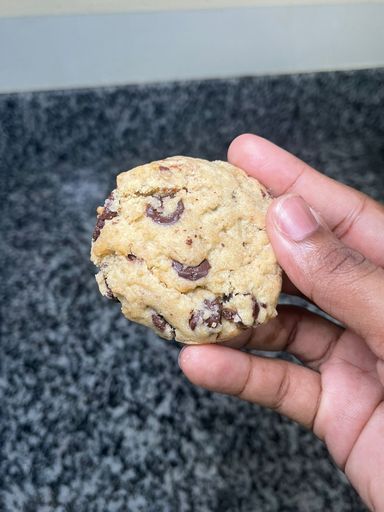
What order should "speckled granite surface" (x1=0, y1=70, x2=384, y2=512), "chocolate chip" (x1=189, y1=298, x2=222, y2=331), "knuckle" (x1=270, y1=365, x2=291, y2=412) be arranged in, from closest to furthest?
"chocolate chip" (x1=189, y1=298, x2=222, y2=331) < "knuckle" (x1=270, y1=365, x2=291, y2=412) < "speckled granite surface" (x1=0, y1=70, x2=384, y2=512)

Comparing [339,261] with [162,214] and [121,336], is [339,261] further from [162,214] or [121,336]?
[121,336]

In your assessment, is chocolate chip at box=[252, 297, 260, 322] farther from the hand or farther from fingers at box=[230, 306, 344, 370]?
fingers at box=[230, 306, 344, 370]

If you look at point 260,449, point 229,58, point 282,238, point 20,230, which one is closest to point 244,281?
point 282,238

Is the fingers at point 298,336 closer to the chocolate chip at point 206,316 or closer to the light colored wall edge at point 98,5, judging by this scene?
the chocolate chip at point 206,316

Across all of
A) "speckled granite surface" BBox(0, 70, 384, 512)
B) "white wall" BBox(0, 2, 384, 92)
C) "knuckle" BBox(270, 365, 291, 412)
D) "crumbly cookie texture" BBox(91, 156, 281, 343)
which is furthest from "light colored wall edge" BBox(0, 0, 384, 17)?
"knuckle" BBox(270, 365, 291, 412)

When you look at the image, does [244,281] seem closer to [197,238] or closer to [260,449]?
[197,238]
